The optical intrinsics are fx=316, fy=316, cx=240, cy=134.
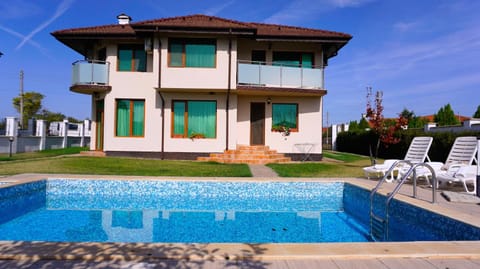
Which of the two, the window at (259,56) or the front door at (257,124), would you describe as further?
the window at (259,56)

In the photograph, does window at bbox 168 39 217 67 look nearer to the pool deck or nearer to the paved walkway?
the paved walkway

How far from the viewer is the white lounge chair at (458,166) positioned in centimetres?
751

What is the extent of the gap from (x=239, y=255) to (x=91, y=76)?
1489cm

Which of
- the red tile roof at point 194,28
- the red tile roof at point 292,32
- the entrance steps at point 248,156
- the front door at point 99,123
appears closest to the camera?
the red tile roof at point 194,28

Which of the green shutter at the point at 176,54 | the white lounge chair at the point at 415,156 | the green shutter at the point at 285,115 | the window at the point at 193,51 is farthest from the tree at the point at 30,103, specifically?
the white lounge chair at the point at 415,156

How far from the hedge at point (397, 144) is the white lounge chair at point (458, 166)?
A: 3.43 meters

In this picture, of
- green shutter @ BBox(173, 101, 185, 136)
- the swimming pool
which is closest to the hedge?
the swimming pool

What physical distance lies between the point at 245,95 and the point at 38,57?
20530mm

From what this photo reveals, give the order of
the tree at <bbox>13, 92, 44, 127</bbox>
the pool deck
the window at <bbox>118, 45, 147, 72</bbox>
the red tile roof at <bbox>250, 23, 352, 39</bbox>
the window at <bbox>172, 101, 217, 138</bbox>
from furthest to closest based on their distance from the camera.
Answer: the tree at <bbox>13, 92, 44, 127</bbox> < the window at <bbox>118, 45, 147, 72</bbox> < the window at <bbox>172, 101, 217, 138</bbox> < the red tile roof at <bbox>250, 23, 352, 39</bbox> < the pool deck

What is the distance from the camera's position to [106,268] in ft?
10.0

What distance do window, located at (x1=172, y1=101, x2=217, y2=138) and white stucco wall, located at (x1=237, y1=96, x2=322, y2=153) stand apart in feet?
5.21

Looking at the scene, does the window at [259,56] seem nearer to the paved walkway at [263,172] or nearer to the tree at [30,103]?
the paved walkway at [263,172]

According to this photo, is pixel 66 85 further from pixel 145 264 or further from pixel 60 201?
pixel 145 264

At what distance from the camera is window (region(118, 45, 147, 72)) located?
1619 centimetres
